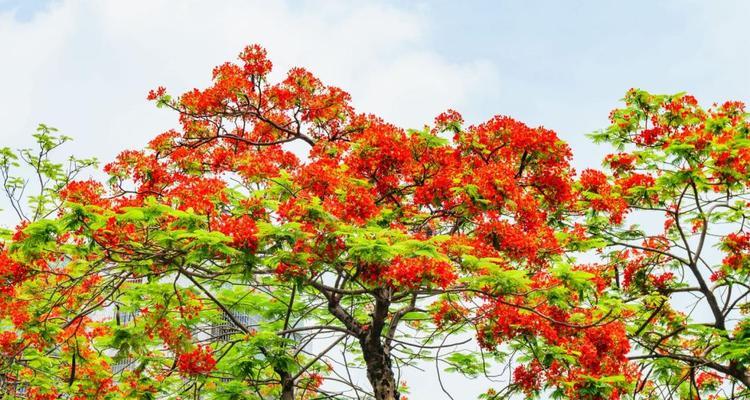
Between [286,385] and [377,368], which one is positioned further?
[286,385]

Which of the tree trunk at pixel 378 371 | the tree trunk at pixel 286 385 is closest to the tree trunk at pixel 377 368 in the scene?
the tree trunk at pixel 378 371

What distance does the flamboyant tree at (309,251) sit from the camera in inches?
273

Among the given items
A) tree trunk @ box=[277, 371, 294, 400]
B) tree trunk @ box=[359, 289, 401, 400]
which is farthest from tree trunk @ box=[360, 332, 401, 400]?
tree trunk @ box=[277, 371, 294, 400]

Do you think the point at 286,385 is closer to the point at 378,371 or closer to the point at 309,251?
the point at 378,371

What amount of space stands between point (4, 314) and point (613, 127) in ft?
30.9

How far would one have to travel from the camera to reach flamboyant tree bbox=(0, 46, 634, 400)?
22.8 ft

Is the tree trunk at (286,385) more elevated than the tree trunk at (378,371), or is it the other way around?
the tree trunk at (286,385)

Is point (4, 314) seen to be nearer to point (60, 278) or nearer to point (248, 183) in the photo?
point (60, 278)

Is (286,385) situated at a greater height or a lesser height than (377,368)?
greater

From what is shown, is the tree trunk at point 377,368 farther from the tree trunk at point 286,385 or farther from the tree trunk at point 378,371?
the tree trunk at point 286,385

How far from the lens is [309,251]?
6.96 meters

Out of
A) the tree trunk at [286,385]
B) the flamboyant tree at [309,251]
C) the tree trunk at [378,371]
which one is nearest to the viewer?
the flamboyant tree at [309,251]

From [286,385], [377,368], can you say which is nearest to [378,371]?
[377,368]

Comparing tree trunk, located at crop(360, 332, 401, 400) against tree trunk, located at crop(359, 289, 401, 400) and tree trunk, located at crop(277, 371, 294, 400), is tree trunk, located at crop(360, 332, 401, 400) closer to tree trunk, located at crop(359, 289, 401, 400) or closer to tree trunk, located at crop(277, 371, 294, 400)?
tree trunk, located at crop(359, 289, 401, 400)
